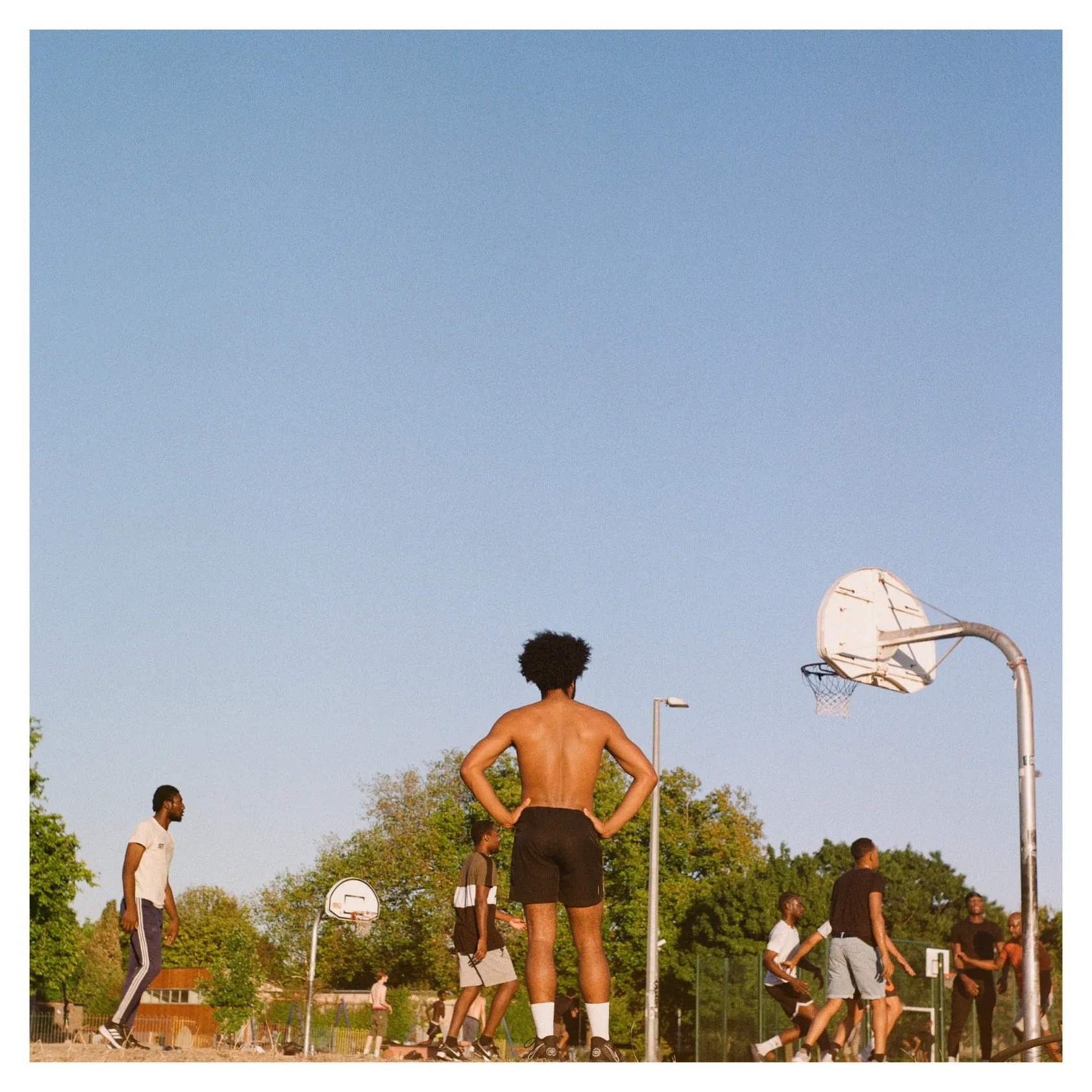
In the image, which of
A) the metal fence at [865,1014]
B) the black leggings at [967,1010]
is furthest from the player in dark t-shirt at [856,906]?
the metal fence at [865,1014]

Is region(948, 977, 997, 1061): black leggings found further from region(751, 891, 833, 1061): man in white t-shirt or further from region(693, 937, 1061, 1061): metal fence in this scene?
region(693, 937, 1061, 1061): metal fence

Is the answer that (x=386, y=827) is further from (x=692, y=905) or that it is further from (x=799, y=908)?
(x=799, y=908)

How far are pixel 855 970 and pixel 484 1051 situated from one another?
9.38 feet

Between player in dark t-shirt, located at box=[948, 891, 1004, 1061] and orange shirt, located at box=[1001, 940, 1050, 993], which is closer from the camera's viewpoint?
player in dark t-shirt, located at box=[948, 891, 1004, 1061]

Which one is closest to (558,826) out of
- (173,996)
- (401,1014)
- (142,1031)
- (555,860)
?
(555,860)

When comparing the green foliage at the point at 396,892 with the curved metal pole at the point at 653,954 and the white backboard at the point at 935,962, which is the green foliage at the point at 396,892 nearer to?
the curved metal pole at the point at 653,954

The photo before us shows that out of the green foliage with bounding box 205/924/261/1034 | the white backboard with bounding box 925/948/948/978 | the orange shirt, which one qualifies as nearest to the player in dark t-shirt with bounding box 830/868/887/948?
the orange shirt

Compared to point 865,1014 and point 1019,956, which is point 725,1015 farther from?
point 1019,956

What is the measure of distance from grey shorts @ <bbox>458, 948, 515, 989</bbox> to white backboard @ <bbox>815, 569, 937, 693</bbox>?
30.7 ft

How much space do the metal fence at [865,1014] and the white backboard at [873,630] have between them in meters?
3.82

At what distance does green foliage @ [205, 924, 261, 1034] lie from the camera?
6519 centimetres

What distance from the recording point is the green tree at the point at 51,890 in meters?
44.7

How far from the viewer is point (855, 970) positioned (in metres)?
Result: 10.7

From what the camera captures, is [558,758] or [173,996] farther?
[173,996]
